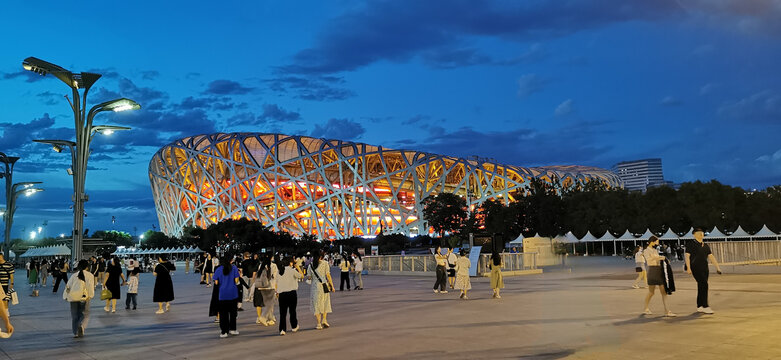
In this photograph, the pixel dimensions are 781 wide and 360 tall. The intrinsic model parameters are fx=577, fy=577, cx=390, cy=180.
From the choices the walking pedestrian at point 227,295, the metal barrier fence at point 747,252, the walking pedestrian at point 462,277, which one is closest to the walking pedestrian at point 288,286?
the walking pedestrian at point 227,295

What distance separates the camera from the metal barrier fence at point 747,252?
25578mm

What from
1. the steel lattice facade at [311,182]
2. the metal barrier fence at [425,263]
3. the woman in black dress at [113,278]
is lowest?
the metal barrier fence at [425,263]

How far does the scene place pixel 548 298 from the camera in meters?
15.5

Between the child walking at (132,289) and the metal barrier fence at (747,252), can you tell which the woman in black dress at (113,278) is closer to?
the child walking at (132,289)

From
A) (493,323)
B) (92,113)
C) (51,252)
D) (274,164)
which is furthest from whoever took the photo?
(274,164)

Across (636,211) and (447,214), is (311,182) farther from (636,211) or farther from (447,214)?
(636,211)

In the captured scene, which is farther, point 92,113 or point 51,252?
point 51,252

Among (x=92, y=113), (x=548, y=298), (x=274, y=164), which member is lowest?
(x=548, y=298)

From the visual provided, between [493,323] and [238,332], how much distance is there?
478 centimetres

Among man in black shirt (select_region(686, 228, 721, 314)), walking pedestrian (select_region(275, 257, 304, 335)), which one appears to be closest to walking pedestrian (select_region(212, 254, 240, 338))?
walking pedestrian (select_region(275, 257, 304, 335))

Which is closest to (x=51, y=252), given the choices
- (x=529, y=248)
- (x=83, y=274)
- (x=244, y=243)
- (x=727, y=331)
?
(x=244, y=243)

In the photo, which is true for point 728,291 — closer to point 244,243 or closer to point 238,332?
point 238,332

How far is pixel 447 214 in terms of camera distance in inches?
2928

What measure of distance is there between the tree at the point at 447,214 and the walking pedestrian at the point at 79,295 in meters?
64.5
